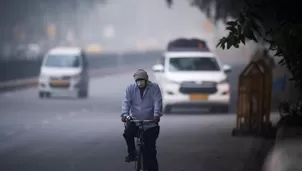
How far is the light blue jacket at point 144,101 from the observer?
34.3 ft

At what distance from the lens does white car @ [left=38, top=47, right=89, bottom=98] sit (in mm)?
32931

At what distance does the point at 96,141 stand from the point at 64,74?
15981 mm

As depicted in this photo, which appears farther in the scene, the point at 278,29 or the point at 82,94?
the point at 82,94

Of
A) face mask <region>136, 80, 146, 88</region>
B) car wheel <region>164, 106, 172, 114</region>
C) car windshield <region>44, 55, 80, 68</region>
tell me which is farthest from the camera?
car windshield <region>44, 55, 80, 68</region>

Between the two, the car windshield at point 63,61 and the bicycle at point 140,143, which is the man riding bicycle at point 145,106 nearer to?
the bicycle at point 140,143

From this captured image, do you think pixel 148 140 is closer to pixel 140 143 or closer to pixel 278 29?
pixel 140 143

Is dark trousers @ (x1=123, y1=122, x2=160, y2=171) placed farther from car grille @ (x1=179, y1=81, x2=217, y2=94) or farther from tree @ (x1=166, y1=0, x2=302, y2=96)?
car grille @ (x1=179, y1=81, x2=217, y2=94)

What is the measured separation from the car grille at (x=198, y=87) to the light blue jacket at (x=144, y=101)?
13889 millimetres

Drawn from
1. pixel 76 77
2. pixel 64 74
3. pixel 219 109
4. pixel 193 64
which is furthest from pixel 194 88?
pixel 64 74

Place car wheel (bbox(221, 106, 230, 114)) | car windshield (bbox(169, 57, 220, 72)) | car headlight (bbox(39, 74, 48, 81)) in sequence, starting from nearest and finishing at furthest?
1. car wheel (bbox(221, 106, 230, 114))
2. car windshield (bbox(169, 57, 220, 72))
3. car headlight (bbox(39, 74, 48, 81))

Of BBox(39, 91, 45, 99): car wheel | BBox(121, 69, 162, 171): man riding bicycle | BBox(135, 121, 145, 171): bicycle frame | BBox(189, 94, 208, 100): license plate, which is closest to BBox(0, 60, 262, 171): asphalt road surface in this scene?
BBox(189, 94, 208, 100): license plate

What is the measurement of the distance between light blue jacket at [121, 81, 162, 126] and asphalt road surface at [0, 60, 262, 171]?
2645 mm

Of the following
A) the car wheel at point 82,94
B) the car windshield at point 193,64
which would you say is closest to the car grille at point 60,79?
the car wheel at point 82,94

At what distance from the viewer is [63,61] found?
112ft
